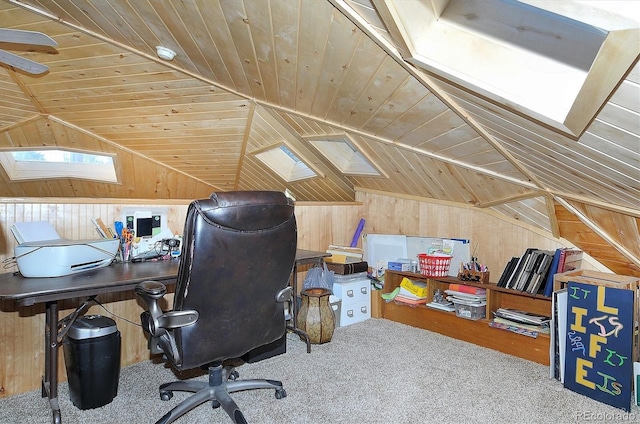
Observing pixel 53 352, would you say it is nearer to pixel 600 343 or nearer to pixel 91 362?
pixel 91 362

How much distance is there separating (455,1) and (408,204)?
2.61 metres

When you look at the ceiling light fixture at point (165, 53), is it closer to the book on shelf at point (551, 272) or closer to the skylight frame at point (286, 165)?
the skylight frame at point (286, 165)

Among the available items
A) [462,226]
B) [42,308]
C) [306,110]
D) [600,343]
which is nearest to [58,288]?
[42,308]

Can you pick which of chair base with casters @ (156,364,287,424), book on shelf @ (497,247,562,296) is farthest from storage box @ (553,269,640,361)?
chair base with casters @ (156,364,287,424)

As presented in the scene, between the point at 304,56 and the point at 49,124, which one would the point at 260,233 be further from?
the point at 49,124

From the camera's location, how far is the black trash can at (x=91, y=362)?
2.07m

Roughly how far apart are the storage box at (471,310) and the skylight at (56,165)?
3.93 meters

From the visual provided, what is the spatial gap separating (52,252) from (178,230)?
1.01 metres

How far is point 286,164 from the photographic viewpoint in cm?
466

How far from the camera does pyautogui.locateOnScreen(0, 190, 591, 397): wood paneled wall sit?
2254 millimetres

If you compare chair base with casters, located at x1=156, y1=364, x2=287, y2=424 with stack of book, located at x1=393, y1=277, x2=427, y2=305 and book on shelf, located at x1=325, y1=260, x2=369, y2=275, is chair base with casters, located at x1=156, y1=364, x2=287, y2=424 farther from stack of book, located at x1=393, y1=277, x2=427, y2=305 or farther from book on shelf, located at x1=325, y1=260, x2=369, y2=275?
stack of book, located at x1=393, y1=277, x2=427, y2=305

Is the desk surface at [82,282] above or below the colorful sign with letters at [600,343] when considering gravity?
above

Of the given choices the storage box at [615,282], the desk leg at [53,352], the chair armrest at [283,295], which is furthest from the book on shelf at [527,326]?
the desk leg at [53,352]

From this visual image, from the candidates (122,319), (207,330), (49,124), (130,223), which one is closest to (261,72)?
(130,223)
